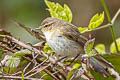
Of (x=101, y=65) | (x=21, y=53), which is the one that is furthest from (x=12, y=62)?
(x=101, y=65)

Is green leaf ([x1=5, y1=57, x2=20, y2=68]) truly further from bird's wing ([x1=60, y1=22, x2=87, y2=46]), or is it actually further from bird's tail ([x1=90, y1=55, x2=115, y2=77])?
bird's wing ([x1=60, y1=22, x2=87, y2=46])

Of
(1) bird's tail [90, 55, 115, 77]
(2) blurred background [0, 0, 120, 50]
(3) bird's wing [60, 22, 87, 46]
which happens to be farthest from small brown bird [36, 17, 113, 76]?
(2) blurred background [0, 0, 120, 50]

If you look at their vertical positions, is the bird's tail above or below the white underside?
below

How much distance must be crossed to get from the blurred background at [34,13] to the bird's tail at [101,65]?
76.8 inches

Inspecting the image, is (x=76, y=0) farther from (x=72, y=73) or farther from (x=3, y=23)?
(x=72, y=73)

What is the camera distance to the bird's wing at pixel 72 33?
224cm

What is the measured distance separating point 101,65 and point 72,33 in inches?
23.8

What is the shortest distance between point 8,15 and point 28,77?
3518mm

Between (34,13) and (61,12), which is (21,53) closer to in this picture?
(61,12)

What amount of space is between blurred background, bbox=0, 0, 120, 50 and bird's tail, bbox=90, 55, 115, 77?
1950 mm

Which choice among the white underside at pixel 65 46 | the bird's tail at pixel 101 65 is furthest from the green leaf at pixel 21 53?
the white underside at pixel 65 46

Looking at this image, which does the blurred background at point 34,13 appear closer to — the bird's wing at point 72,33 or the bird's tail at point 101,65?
the bird's wing at point 72,33

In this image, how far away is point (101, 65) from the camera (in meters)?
1.79

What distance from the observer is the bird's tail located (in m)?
1.72
